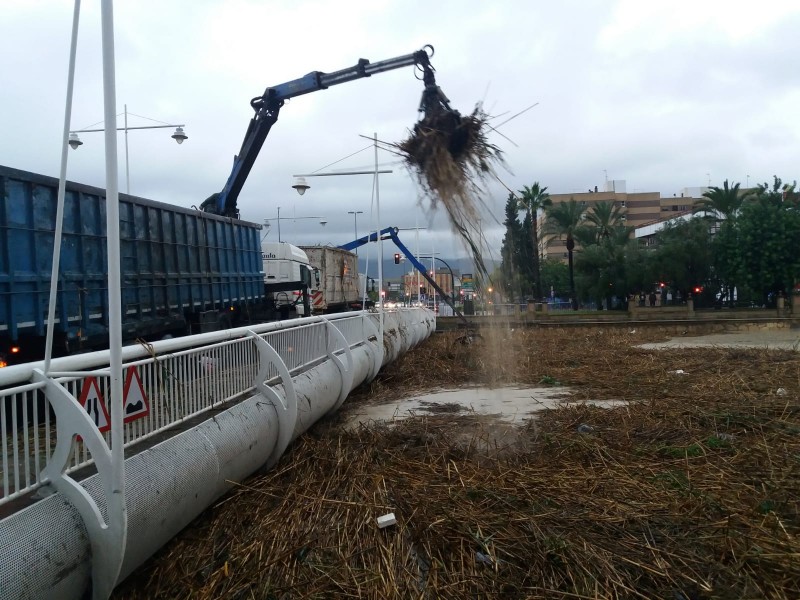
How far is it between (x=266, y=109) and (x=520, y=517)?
45.9 feet

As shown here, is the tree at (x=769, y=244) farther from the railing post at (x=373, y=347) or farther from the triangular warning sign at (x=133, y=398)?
the triangular warning sign at (x=133, y=398)

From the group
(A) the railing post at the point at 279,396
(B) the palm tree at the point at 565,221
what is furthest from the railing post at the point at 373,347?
(B) the palm tree at the point at 565,221

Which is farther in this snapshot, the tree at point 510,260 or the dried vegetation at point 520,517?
the tree at point 510,260

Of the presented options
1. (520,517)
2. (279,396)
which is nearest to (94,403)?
(279,396)

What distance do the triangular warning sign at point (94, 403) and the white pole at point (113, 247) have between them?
443 mm

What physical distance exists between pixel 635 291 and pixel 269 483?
46545mm

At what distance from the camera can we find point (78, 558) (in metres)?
2.86

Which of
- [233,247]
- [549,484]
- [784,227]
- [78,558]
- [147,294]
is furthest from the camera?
[784,227]

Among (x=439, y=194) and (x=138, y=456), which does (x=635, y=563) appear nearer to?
(x=138, y=456)

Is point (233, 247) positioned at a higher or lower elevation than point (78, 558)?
higher

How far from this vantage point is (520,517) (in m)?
4.24

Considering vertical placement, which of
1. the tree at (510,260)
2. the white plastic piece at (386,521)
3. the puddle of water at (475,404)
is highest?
the tree at (510,260)

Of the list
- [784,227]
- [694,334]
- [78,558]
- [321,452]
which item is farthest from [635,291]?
[78,558]

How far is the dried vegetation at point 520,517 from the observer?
352 cm
